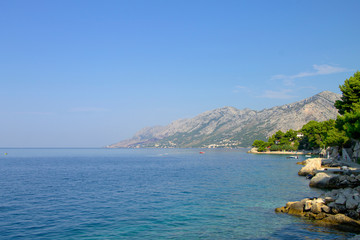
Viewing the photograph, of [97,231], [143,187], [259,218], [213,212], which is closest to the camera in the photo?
[97,231]

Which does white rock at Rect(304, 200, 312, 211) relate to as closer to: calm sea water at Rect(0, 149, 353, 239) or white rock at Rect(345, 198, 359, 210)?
calm sea water at Rect(0, 149, 353, 239)

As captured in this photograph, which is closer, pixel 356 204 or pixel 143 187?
pixel 356 204

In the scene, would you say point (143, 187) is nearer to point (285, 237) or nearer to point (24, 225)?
point (24, 225)

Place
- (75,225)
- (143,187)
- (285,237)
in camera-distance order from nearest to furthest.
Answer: (285,237)
(75,225)
(143,187)

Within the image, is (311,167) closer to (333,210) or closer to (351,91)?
(351,91)

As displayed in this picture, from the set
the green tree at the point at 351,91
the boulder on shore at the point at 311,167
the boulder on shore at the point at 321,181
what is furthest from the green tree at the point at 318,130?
the boulder on shore at the point at 321,181

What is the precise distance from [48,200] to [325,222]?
3439cm

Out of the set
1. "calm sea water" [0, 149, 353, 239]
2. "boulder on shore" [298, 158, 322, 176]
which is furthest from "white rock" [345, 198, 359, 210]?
"boulder on shore" [298, 158, 322, 176]

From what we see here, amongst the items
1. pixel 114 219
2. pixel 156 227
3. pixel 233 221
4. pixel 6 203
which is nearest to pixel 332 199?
pixel 233 221

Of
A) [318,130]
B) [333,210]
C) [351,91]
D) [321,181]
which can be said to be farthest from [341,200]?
[318,130]

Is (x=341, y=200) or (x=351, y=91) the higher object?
(x=351, y=91)

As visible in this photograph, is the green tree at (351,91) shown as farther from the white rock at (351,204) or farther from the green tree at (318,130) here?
the green tree at (318,130)

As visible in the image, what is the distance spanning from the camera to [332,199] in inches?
1219

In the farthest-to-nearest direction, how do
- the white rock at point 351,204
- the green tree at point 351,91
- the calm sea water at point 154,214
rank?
the green tree at point 351,91 → the white rock at point 351,204 → the calm sea water at point 154,214
